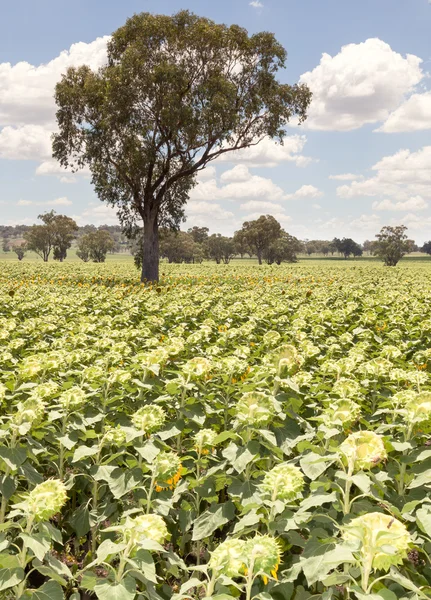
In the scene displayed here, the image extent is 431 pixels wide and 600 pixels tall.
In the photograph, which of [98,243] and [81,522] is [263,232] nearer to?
[98,243]

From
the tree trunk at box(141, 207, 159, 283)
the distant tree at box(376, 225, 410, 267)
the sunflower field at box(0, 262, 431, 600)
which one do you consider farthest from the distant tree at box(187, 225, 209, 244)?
the sunflower field at box(0, 262, 431, 600)

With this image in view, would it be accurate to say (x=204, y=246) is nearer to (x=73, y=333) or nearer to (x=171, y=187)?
(x=171, y=187)

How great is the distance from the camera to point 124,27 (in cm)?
2531

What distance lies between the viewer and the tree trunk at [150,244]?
2759cm

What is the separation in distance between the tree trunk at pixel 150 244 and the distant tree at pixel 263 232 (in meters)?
72.7

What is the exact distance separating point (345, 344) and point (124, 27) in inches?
920

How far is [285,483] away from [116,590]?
1202 mm

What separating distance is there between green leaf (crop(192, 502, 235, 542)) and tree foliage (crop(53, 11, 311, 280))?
22.5 metres

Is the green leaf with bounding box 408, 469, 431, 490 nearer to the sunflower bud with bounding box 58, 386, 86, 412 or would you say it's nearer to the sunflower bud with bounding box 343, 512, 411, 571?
the sunflower bud with bounding box 343, 512, 411, 571

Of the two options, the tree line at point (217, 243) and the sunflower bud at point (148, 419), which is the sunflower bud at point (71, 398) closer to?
the sunflower bud at point (148, 419)

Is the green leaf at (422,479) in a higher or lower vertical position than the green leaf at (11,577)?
higher

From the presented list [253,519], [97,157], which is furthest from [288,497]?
[97,157]

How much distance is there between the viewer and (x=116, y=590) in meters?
2.38

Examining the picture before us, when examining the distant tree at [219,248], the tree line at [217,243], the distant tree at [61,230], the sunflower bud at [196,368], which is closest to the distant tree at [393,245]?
the tree line at [217,243]
